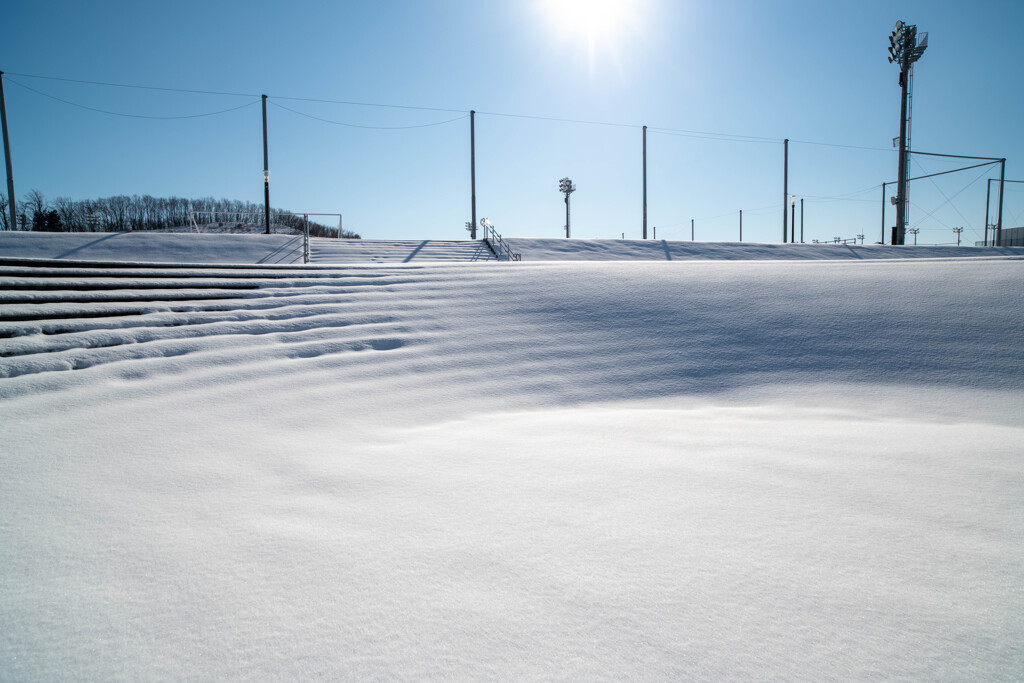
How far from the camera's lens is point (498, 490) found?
2398 mm

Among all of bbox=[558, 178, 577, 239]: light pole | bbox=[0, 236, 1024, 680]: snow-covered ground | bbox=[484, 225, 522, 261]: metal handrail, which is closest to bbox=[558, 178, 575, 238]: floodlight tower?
bbox=[558, 178, 577, 239]: light pole

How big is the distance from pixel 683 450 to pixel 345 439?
2.04 m

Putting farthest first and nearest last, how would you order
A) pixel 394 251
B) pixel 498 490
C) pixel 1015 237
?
1. pixel 1015 237
2. pixel 394 251
3. pixel 498 490

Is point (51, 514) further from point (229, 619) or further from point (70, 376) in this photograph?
point (70, 376)

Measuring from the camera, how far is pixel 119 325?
4.76 meters

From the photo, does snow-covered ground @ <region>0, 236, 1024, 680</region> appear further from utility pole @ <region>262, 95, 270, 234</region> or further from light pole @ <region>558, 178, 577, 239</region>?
light pole @ <region>558, 178, 577, 239</region>

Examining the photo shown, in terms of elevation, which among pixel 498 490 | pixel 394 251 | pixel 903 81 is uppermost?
pixel 903 81

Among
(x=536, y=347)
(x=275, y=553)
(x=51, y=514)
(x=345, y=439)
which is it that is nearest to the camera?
(x=275, y=553)

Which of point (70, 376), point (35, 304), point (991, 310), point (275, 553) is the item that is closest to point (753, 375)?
point (991, 310)

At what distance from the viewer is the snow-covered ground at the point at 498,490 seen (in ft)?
4.76

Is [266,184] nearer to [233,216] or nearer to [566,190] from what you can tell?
[233,216]

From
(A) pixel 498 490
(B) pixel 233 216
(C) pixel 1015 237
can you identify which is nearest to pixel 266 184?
(B) pixel 233 216

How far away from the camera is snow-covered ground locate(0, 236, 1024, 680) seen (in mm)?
1451

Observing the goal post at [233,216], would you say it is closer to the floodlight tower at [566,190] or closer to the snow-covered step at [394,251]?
the snow-covered step at [394,251]
